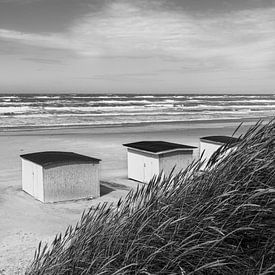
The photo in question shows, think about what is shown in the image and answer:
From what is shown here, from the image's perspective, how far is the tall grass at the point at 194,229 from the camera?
4.27m

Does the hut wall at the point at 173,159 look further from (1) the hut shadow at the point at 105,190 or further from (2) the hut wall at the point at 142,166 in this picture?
(1) the hut shadow at the point at 105,190

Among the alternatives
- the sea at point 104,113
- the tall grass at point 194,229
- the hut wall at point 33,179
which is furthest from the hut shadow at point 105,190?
the sea at point 104,113

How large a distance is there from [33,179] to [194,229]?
13.1 meters

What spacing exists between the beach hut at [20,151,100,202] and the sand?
0.34 meters

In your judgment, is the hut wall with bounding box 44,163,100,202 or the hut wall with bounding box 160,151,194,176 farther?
the hut wall with bounding box 160,151,194,176

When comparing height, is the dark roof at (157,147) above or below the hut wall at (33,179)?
above

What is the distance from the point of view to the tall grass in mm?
4270

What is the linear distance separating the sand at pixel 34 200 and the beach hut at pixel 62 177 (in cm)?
34

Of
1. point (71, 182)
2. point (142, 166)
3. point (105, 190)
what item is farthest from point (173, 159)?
point (71, 182)

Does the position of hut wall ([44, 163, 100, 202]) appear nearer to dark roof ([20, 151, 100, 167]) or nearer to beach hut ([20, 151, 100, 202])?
beach hut ([20, 151, 100, 202])

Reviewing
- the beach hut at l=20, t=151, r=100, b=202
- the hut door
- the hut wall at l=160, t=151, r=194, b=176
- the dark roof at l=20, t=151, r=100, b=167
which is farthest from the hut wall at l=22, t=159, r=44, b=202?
the hut wall at l=160, t=151, r=194, b=176

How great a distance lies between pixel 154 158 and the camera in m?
18.5

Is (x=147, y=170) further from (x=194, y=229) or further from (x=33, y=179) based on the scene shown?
(x=194, y=229)

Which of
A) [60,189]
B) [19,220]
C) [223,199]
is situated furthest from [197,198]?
[60,189]
